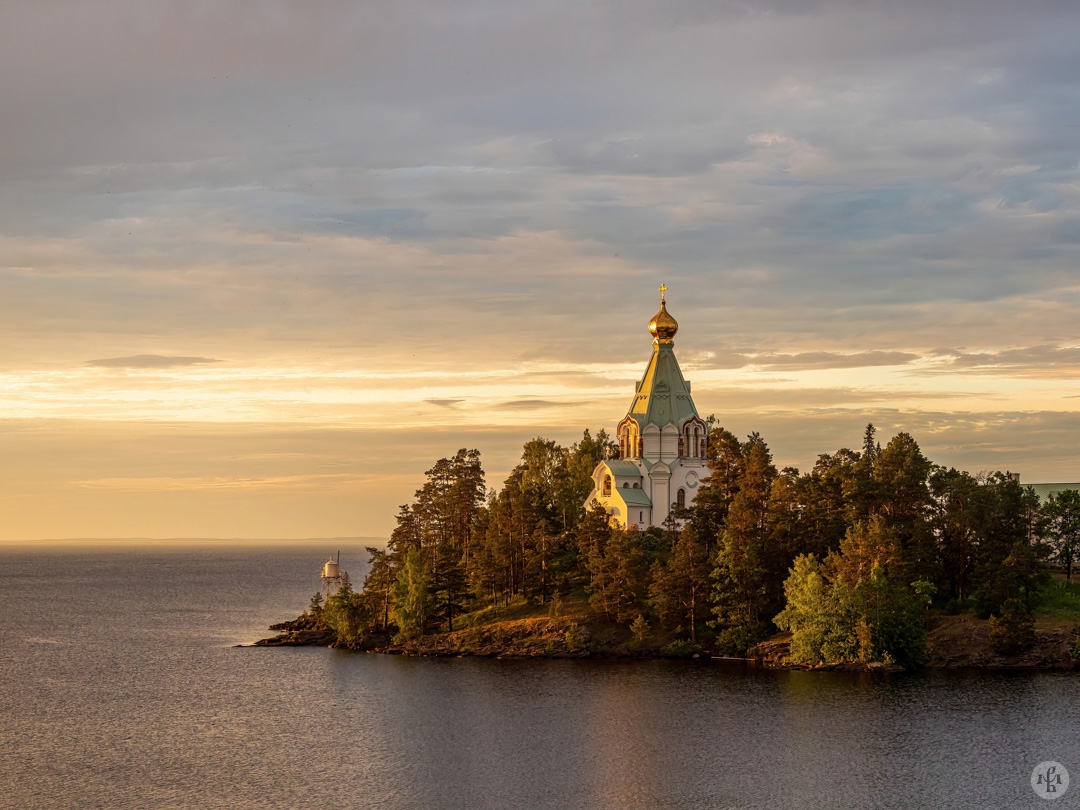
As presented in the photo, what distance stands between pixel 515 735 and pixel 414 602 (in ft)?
113

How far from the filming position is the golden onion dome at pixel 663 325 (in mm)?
109938

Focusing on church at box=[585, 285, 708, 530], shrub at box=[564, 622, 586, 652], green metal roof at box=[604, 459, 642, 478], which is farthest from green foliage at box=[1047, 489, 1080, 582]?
shrub at box=[564, 622, 586, 652]

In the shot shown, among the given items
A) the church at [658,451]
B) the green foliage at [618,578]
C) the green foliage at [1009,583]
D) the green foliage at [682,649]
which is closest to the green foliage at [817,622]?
the green foliage at [682,649]

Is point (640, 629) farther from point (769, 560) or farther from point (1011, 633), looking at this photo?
point (1011, 633)

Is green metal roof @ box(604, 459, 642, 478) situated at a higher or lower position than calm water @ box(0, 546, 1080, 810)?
higher

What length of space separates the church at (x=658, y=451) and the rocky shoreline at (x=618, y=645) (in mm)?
14616

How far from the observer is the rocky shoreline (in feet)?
273

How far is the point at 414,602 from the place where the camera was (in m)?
100

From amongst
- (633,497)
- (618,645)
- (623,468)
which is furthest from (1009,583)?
(623,468)

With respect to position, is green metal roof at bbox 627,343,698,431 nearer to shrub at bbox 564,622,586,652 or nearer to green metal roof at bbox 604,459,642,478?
green metal roof at bbox 604,459,642,478

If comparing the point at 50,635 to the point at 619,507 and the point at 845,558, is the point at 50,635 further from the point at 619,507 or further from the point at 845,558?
the point at 845,558

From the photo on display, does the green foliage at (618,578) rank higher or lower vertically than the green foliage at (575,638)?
higher

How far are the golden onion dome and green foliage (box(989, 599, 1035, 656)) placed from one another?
130ft

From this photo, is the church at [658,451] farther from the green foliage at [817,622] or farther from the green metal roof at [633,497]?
the green foliage at [817,622]
